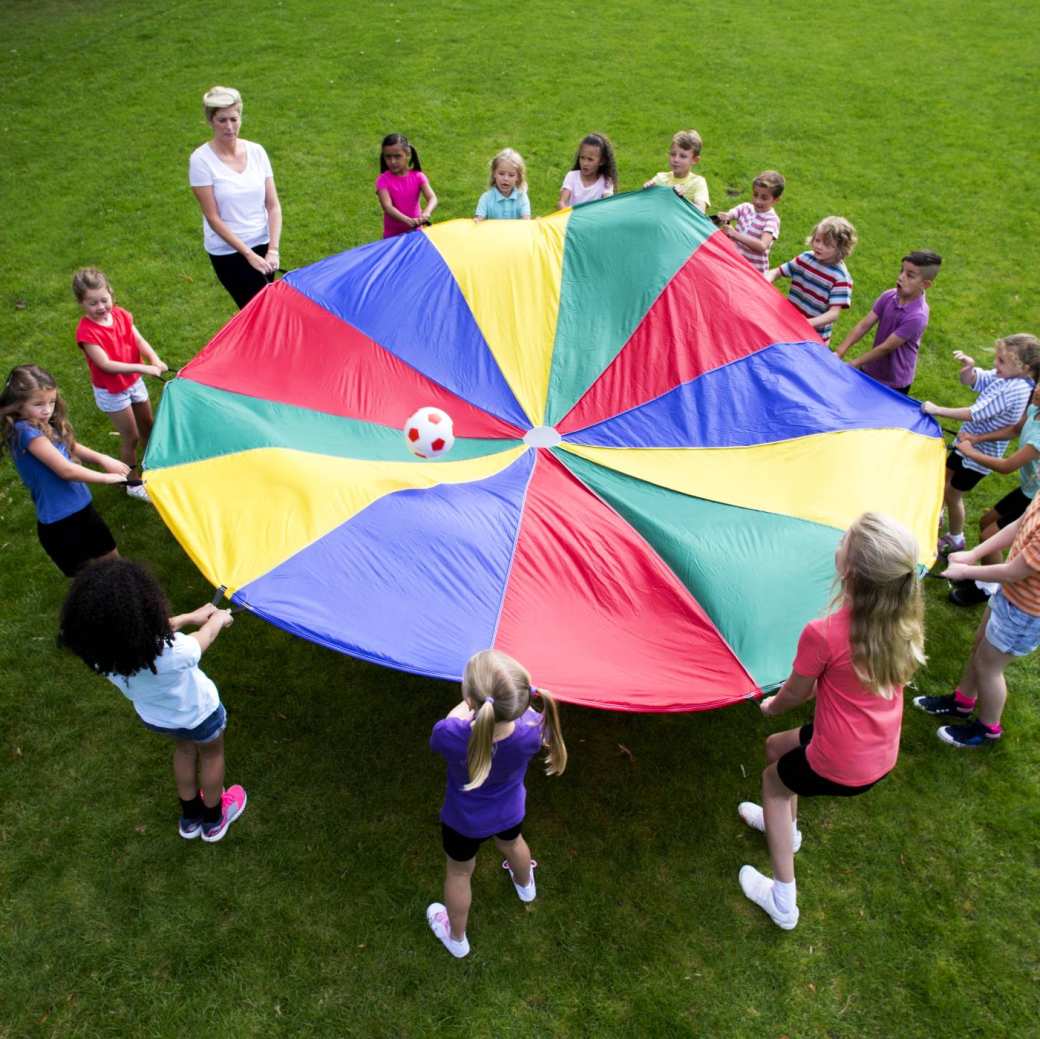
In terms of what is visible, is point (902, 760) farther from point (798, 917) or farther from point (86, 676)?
point (86, 676)

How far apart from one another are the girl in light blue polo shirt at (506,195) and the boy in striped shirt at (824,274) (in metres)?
1.89

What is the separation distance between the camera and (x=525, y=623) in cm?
358

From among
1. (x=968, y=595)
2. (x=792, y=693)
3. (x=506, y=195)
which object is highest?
(x=506, y=195)

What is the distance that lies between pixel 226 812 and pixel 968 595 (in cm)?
416

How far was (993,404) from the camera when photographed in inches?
176

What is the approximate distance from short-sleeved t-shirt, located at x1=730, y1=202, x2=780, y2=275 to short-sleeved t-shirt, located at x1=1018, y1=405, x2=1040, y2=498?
7.74ft

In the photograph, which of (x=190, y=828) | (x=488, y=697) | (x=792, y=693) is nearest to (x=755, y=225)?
(x=792, y=693)

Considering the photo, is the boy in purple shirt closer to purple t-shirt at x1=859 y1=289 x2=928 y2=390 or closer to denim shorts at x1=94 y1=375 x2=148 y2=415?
purple t-shirt at x1=859 y1=289 x2=928 y2=390

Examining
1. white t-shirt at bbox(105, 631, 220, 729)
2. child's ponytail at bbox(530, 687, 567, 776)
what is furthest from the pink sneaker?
child's ponytail at bbox(530, 687, 567, 776)

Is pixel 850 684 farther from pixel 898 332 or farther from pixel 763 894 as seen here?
pixel 898 332

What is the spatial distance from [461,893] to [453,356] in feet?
9.42

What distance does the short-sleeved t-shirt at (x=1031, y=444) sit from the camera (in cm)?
417

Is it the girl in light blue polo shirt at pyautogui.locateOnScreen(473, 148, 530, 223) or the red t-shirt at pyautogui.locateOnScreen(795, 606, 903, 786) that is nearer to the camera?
the red t-shirt at pyautogui.locateOnScreen(795, 606, 903, 786)

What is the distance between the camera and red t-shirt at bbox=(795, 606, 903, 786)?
2.92 metres
